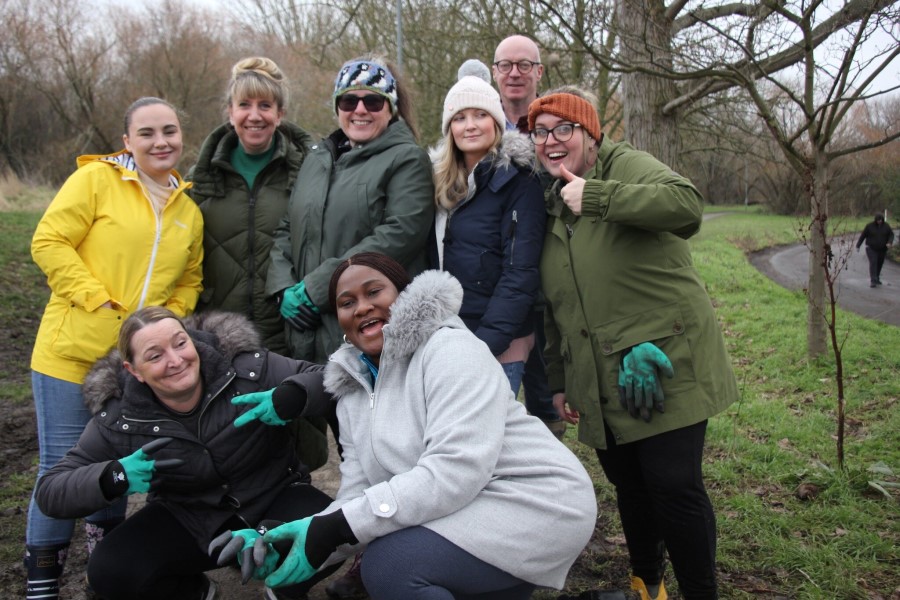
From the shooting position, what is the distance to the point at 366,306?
8.30 ft

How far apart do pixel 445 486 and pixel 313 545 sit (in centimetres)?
44

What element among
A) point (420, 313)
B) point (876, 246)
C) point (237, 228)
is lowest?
point (876, 246)

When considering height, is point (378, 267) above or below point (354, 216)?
below

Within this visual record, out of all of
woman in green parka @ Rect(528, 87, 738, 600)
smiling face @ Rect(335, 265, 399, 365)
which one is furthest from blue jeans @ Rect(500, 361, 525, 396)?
smiling face @ Rect(335, 265, 399, 365)

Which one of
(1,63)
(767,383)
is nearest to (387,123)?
(767,383)

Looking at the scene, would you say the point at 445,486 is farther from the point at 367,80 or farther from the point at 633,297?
the point at 367,80

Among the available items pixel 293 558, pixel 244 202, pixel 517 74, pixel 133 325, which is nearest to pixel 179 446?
pixel 133 325

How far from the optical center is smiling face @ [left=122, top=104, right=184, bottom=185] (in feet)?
10.4

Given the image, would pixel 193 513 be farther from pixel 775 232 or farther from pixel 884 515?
pixel 775 232

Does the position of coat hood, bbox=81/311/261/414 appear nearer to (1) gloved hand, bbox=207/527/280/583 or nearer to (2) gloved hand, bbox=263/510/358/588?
(1) gloved hand, bbox=207/527/280/583

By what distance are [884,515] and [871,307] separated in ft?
31.5

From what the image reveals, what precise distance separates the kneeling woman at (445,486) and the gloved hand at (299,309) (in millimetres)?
730

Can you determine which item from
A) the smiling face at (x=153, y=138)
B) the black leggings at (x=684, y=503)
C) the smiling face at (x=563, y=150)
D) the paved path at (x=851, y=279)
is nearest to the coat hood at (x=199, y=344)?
the smiling face at (x=153, y=138)

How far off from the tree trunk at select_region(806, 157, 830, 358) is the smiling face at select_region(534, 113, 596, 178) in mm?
2501
